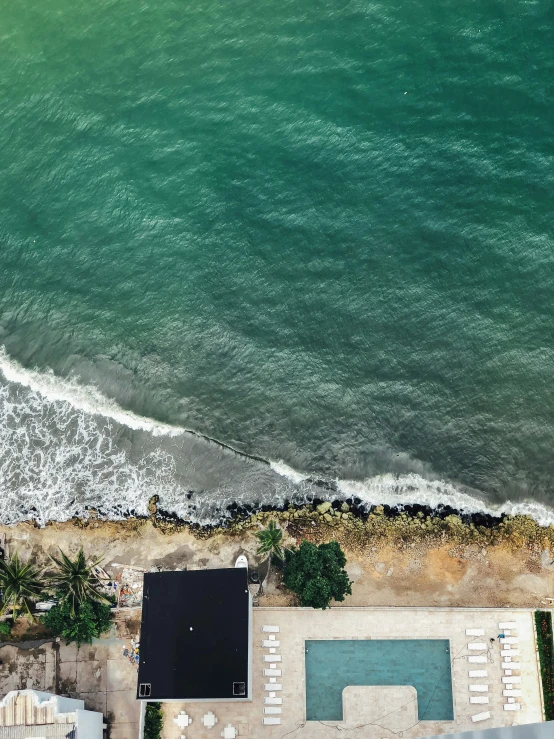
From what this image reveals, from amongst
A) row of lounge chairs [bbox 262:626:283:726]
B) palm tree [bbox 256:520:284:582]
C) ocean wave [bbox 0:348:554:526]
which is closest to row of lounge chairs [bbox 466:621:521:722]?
ocean wave [bbox 0:348:554:526]

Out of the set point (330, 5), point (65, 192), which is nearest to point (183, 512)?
point (65, 192)

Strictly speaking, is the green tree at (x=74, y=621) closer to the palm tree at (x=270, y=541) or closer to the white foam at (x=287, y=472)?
the palm tree at (x=270, y=541)

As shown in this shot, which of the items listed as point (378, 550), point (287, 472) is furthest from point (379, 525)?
point (287, 472)

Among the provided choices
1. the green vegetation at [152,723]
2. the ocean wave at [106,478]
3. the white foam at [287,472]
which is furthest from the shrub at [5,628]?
the white foam at [287,472]

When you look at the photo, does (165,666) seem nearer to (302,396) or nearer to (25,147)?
(302,396)

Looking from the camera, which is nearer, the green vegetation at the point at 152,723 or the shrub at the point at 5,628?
the green vegetation at the point at 152,723

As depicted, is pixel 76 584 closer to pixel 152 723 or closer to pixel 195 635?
pixel 195 635

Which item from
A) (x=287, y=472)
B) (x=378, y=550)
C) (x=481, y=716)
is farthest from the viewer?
(x=287, y=472)
